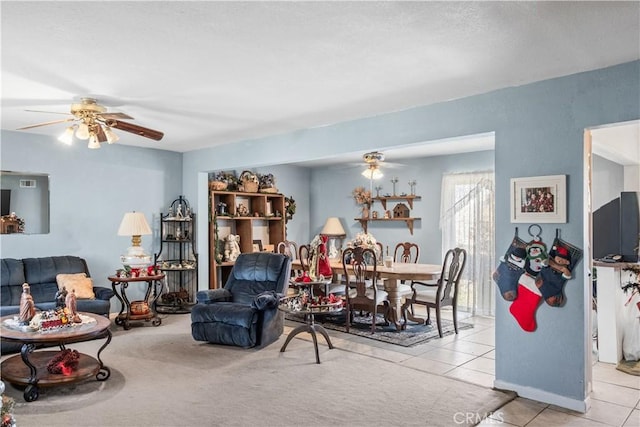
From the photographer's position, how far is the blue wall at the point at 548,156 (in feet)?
9.97

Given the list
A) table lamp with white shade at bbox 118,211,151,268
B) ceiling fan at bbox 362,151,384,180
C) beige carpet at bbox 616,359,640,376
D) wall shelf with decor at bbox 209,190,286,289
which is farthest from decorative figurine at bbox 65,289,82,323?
beige carpet at bbox 616,359,640,376

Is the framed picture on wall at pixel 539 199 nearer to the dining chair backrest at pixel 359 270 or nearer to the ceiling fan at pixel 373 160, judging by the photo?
the dining chair backrest at pixel 359 270

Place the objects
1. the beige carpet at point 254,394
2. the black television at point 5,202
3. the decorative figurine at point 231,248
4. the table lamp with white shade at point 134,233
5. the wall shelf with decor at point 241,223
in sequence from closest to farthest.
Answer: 1. the beige carpet at point 254,394
2. the black television at point 5,202
3. the table lamp with white shade at point 134,233
4. the wall shelf with decor at point 241,223
5. the decorative figurine at point 231,248

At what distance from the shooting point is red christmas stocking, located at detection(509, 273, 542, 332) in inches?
131

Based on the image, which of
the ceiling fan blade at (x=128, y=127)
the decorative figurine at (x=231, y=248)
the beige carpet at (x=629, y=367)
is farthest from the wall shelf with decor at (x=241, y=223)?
the beige carpet at (x=629, y=367)

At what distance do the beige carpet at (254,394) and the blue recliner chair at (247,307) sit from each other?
0.67ft

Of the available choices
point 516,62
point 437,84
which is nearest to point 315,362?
point 437,84

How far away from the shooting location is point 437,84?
338 centimetres

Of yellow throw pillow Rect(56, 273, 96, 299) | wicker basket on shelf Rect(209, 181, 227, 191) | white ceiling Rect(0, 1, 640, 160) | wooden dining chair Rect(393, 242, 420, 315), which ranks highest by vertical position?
white ceiling Rect(0, 1, 640, 160)

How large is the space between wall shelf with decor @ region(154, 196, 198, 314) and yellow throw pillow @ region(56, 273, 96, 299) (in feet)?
3.92

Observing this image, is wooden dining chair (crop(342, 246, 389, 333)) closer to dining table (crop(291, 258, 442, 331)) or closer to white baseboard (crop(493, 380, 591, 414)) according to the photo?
dining table (crop(291, 258, 442, 331))

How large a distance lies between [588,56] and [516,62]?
41 centimetres

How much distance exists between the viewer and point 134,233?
18.0 ft

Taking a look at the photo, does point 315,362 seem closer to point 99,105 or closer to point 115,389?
point 115,389
